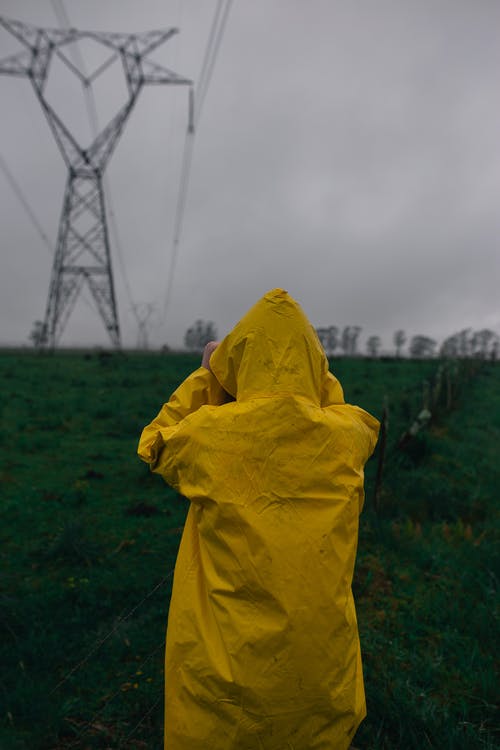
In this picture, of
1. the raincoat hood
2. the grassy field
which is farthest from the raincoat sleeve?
the grassy field

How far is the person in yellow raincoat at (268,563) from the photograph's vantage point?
5.04 feet

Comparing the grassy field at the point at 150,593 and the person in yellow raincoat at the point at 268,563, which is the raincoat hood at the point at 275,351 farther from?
the grassy field at the point at 150,593

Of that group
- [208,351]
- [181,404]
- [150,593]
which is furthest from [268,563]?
[150,593]

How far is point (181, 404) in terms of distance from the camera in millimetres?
1919

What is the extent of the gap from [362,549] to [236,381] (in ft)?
11.3

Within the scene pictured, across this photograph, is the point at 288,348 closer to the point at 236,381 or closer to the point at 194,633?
the point at 236,381

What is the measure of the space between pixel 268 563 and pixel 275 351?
74 cm

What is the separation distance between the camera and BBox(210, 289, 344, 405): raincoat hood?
5.50ft

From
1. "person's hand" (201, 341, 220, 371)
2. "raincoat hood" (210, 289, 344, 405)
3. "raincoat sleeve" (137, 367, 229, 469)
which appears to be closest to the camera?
"raincoat hood" (210, 289, 344, 405)

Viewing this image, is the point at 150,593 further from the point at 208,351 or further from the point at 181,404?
the point at 208,351

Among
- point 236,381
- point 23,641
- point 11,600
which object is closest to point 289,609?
point 236,381

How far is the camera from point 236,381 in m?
1.87

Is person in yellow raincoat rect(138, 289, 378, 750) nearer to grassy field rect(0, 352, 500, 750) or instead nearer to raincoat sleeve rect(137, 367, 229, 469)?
raincoat sleeve rect(137, 367, 229, 469)

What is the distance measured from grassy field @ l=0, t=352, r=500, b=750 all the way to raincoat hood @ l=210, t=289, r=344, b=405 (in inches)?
70.8
